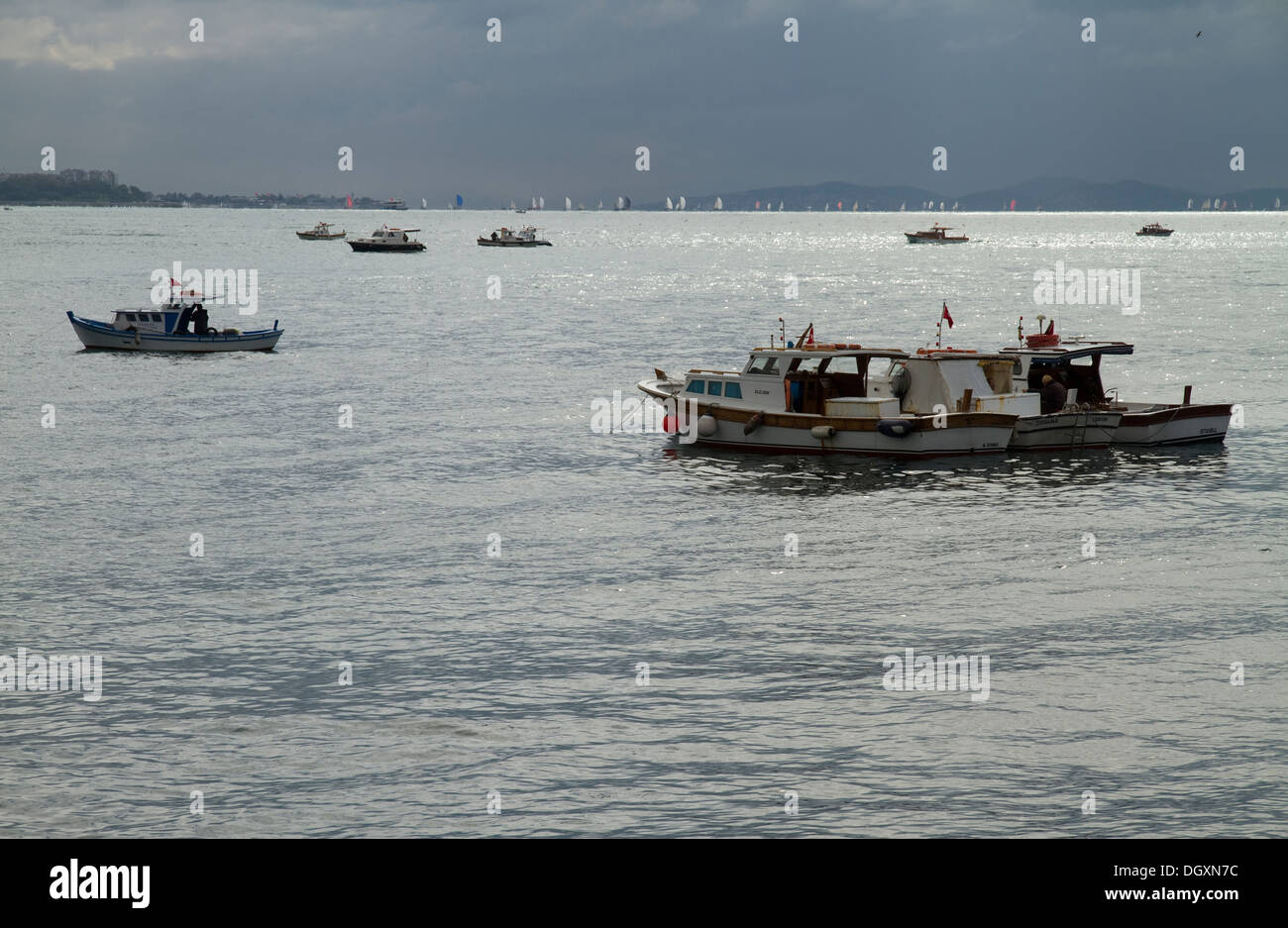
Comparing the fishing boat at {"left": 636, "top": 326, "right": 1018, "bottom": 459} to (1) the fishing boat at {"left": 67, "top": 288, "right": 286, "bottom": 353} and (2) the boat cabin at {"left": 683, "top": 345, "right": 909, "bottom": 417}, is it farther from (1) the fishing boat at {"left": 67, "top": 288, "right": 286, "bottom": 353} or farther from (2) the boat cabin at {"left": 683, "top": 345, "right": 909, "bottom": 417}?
(1) the fishing boat at {"left": 67, "top": 288, "right": 286, "bottom": 353}

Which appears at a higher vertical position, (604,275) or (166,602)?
(604,275)

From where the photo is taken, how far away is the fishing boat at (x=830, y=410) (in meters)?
44.4

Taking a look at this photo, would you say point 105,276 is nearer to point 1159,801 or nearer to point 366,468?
point 366,468

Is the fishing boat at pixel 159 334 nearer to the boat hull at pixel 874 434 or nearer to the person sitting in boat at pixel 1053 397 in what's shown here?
the boat hull at pixel 874 434

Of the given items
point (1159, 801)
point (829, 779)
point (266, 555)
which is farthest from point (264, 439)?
point (1159, 801)

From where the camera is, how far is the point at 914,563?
3038cm

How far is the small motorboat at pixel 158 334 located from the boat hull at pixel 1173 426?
5367cm

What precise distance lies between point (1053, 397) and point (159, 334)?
5376 cm

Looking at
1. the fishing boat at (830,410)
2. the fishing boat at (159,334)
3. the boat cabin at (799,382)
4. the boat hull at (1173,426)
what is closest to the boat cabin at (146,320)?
the fishing boat at (159,334)

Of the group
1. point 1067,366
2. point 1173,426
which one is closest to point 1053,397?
point 1067,366

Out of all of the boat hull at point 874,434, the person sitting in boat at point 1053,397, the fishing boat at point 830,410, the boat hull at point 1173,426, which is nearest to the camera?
the boat hull at point 874,434

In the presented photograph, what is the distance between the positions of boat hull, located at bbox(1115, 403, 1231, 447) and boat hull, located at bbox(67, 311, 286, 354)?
174 feet

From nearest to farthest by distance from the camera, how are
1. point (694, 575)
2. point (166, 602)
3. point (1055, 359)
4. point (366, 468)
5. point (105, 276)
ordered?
point (166, 602), point (694, 575), point (366, 468), point (1055, 359), point (105, 276)

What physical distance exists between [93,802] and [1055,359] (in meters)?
39.3
